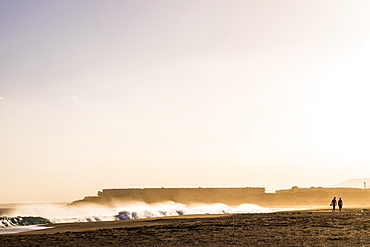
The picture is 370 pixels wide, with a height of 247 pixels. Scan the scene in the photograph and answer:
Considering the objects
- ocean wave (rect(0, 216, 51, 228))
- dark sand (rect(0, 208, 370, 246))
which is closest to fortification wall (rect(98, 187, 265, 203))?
ocean wave (rect(0, 216, 51, 228))

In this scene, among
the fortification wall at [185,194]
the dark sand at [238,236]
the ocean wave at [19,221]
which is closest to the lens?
the dark sand at [238,236]

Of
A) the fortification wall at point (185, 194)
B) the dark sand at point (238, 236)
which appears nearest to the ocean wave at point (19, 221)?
the dark sand at point (238, 236)

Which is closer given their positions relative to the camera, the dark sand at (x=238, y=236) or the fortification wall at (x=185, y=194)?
the dark sand at (x=238, y=236)

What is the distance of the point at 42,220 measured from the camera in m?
54.2

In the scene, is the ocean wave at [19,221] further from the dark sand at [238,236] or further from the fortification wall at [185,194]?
the fortification wall at [185,194]

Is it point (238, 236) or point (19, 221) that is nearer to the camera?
point (238, 236)

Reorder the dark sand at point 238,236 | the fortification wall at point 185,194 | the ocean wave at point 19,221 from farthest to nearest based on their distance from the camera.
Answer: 1. the fortification wall at point 185,194
2. the ocean wave at point 19,221
3. the dark sand at point 238,236

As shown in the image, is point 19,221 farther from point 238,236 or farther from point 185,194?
point 185,194

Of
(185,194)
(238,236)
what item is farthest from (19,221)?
(185,194)

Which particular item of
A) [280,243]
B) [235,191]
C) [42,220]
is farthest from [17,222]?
[235,191]

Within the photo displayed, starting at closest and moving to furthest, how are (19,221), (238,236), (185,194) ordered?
(238,236) < (19,221) < (185,194)

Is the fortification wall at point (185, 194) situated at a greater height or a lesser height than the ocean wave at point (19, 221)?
greater

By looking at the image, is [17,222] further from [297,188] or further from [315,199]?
[297,188]

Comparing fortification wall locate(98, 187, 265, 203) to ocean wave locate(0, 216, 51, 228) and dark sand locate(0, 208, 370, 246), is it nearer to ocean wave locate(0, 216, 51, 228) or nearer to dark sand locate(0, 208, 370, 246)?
ocean wave locate(0, 216, 51, 228)
